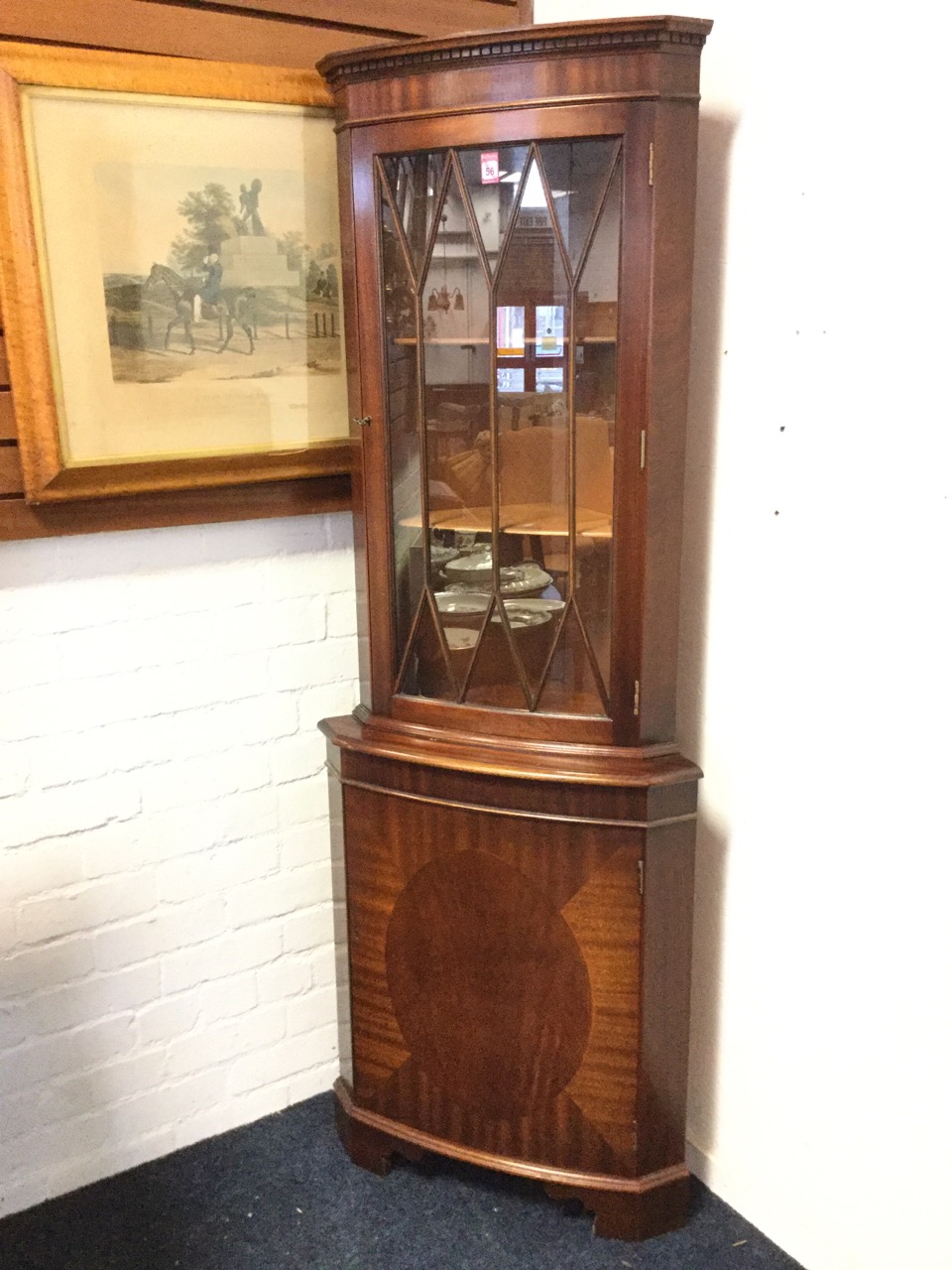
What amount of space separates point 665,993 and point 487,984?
27 cm

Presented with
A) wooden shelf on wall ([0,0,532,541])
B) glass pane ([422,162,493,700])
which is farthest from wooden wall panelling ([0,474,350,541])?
glass pane ([422,162,493,700])

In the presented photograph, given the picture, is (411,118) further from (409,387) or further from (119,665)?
(119,665)

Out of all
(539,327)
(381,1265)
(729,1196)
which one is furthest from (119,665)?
(729,1196)

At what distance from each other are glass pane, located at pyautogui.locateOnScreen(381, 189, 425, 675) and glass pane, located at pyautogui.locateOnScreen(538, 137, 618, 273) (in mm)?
232

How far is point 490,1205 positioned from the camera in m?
1.83

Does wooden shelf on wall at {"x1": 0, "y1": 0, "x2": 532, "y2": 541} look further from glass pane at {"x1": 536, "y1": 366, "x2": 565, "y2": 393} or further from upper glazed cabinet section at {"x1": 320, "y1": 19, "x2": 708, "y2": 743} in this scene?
glass pane at {"x1": 536, "y1": 366, "x2": 565, "y2": 393}

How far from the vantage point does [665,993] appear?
1675mm

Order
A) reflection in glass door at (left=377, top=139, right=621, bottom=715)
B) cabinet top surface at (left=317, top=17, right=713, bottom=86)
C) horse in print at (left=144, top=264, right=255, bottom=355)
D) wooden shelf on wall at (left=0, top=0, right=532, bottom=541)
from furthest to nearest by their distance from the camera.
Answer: horse in print at (left=144, top=264, right=255, bottom=355)
wooden shelf on wall at (left=0, top=0, right=532, bottom=541)
reflection in glass door at (left=377, top=139, right=621, bottom=715)
cabinet top surface at (left=317, top=17, right=713, bottom=86)

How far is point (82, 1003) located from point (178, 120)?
1.40 meters

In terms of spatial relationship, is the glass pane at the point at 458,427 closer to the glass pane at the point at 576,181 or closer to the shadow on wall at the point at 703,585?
the glass pane at the point at 576,181

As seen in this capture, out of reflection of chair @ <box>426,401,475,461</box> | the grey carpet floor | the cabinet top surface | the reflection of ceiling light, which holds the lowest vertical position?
the grey carpet floor

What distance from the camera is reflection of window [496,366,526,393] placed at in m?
1.50

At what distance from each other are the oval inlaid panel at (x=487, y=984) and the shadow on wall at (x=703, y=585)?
271 millimetres

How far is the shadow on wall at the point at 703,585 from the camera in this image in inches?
62.4
